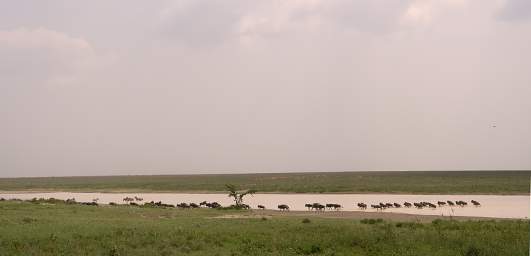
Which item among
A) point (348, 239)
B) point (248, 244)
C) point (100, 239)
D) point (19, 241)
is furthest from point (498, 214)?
point (19, 241)

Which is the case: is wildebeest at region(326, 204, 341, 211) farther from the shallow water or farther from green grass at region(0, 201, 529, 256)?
green grass at region(0, 201, 529, 256)

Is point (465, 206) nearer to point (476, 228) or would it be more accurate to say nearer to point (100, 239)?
point (476, 228)

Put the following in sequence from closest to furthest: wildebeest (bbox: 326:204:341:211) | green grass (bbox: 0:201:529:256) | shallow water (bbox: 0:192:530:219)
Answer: green grass (bbox: 0:201:529:256) < shallow water (bbox: 0:192:530:219) < wildebeest (bbox: 326:204:341:211)

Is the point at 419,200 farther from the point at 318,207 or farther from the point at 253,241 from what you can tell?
the point at 253,241

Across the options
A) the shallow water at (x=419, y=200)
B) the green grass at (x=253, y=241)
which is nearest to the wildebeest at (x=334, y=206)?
the shallow water at (x=419, y=200)

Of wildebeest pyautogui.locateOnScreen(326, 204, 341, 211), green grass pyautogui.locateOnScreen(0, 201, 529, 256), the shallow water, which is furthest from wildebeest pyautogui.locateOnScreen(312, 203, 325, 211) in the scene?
green grass pyautogui.locateOnScreen(0, 201, 529, 256)

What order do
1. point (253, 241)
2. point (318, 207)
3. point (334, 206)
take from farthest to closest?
point (334, 206) < point (318, 207) < point (253, 241)

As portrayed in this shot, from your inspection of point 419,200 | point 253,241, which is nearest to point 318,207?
point 419,200

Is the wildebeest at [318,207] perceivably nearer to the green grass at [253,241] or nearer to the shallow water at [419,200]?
the shallow water at [419,200]

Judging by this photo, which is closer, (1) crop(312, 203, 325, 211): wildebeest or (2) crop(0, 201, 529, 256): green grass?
(2) crop(0, 201, 529, 256): green grass

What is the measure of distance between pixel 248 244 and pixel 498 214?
2201cm

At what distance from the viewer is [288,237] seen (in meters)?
17.7

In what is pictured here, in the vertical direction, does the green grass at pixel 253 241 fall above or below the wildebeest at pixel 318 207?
below

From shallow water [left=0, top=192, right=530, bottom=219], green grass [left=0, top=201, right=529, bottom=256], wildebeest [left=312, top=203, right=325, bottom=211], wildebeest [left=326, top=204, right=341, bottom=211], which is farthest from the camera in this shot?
wildebeest [left=326, top=204, right=341, bottom=211]
